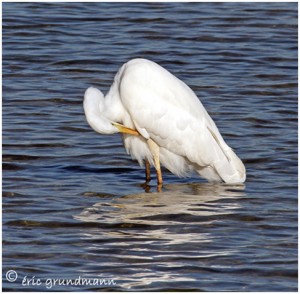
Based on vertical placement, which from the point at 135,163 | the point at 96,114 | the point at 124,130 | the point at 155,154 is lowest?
the point at 135,163

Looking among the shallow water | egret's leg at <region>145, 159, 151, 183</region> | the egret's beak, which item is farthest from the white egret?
the shallow water

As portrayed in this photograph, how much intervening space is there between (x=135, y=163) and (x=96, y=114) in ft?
4.12

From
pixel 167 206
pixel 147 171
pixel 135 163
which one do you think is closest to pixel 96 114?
pixel 147 171

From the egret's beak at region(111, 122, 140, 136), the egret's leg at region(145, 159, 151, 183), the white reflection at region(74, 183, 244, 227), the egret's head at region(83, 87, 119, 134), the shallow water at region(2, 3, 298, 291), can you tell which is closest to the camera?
the shallow water at region(2, 3, 298, 291)

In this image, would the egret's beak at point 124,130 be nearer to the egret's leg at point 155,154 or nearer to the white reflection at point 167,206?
the egret's leg at point 155,154

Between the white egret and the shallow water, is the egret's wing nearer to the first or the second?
the white egret

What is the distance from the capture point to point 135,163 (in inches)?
396

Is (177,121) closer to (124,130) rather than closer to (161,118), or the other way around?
(161,118)

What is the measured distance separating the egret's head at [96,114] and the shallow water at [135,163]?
1.66 feet

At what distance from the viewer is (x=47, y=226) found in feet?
25.9

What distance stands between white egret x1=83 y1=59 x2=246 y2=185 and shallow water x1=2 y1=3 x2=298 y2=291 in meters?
0.23

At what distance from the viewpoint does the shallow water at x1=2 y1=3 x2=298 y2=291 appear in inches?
279

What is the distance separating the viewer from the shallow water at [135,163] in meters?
7.09

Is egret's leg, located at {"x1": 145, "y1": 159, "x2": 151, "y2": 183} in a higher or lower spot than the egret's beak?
lower
